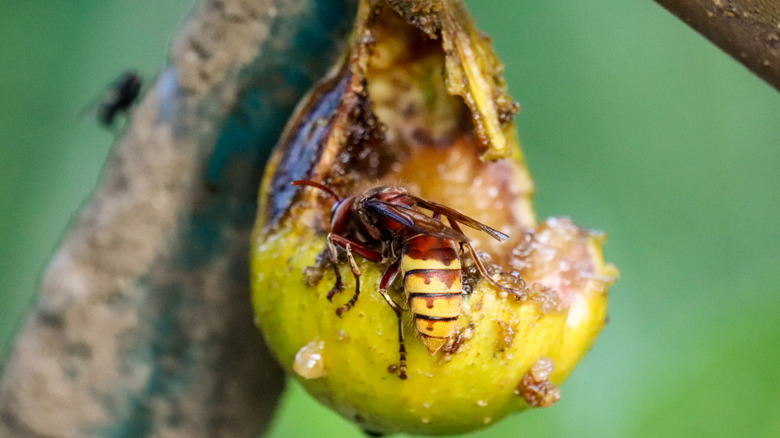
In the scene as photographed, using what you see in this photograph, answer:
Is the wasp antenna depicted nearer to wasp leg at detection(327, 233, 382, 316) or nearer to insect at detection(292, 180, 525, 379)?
insect at detection(292, 180, 525, 379)

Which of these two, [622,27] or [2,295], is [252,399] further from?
[2,295]

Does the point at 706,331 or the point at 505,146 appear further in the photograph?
the point at 706,331

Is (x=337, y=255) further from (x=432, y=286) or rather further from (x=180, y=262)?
(x=180, y=262)

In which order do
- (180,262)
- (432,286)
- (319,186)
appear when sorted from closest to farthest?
1. (432,286)
2. (319,186)
3. (180,262)

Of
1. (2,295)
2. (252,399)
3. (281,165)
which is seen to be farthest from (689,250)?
(2,295)

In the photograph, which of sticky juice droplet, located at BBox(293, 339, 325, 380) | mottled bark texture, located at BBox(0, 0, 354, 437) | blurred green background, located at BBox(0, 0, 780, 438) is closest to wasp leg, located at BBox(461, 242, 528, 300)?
sticky juice droplet, located at BBox(293, 339, 325, 380)

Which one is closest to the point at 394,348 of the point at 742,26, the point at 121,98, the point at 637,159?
the point at 742,26

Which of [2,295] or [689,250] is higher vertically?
[689,250]
